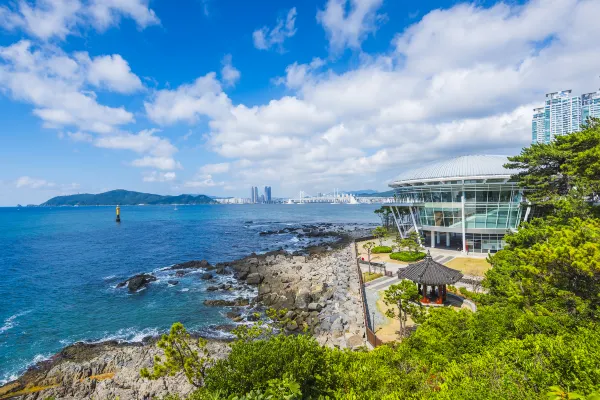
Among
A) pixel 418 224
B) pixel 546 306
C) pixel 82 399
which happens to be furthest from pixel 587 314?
pixel 418 224

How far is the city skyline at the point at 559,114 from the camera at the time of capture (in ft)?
291

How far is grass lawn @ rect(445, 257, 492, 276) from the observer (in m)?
Result: 32.6

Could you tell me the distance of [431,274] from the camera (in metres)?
22.0

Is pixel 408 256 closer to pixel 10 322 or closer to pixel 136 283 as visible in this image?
pixel 136 283

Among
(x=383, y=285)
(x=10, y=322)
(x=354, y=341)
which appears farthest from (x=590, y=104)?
(x=10, y=322)

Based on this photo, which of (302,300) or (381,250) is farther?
(381,250)

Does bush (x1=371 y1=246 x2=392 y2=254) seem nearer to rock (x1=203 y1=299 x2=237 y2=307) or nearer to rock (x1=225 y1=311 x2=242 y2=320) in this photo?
rock (x1=203 y1=299 x2=237 y2=307)

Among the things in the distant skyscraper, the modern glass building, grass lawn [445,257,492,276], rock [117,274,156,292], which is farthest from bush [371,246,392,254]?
the distant skyscraper

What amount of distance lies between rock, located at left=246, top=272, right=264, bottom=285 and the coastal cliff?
135 cm

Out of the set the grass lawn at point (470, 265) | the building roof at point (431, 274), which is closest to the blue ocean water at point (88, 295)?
the building roof at point (431, 274)

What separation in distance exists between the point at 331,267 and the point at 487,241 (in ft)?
72.5

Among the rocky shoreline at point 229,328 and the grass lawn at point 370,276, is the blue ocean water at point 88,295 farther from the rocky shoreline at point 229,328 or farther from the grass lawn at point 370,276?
the grass lawn at point 370,276

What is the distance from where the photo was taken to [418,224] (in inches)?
1954

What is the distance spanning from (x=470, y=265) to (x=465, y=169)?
43.9 ft
